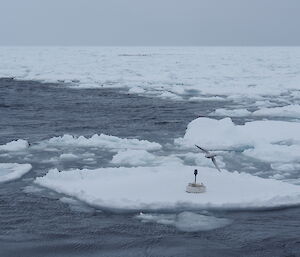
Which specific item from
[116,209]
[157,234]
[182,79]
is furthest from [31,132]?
[182,79]

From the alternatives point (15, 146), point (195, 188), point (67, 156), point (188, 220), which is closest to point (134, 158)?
point (67, 156)

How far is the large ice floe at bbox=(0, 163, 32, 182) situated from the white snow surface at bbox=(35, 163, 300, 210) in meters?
0.59

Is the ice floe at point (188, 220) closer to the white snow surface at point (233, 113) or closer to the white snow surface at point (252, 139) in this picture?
the white snow surface at point (252, 139)

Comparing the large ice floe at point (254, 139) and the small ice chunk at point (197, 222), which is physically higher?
the large ice floe at point (254, 139)

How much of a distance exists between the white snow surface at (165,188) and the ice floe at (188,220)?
0.74 ft

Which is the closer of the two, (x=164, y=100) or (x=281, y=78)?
(x=164, y=100)

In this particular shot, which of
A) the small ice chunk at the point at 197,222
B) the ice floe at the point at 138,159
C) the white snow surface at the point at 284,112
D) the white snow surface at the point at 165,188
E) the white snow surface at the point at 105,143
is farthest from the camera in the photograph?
the white snow surface at the point at 284,112

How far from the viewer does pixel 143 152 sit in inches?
447

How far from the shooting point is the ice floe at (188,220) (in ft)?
24.9

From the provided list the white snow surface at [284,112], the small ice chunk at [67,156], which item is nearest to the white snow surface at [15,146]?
the small ice chunk at [67,156]

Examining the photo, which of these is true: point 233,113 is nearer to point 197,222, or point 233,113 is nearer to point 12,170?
point 12,170

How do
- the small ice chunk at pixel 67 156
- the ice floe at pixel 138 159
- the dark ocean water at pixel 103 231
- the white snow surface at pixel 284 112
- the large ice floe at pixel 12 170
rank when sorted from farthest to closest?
the white snow surface at pixel 284 112 → the small ice chunk at pixel 67 156 → the ice floe at pixel 138 159 → the large ice floe at pixel 12 170 → the dark ocean water at pixel 103 231

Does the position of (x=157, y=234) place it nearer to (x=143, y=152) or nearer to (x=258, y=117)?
(x=143, y=152)

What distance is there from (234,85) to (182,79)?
5.52 meters
